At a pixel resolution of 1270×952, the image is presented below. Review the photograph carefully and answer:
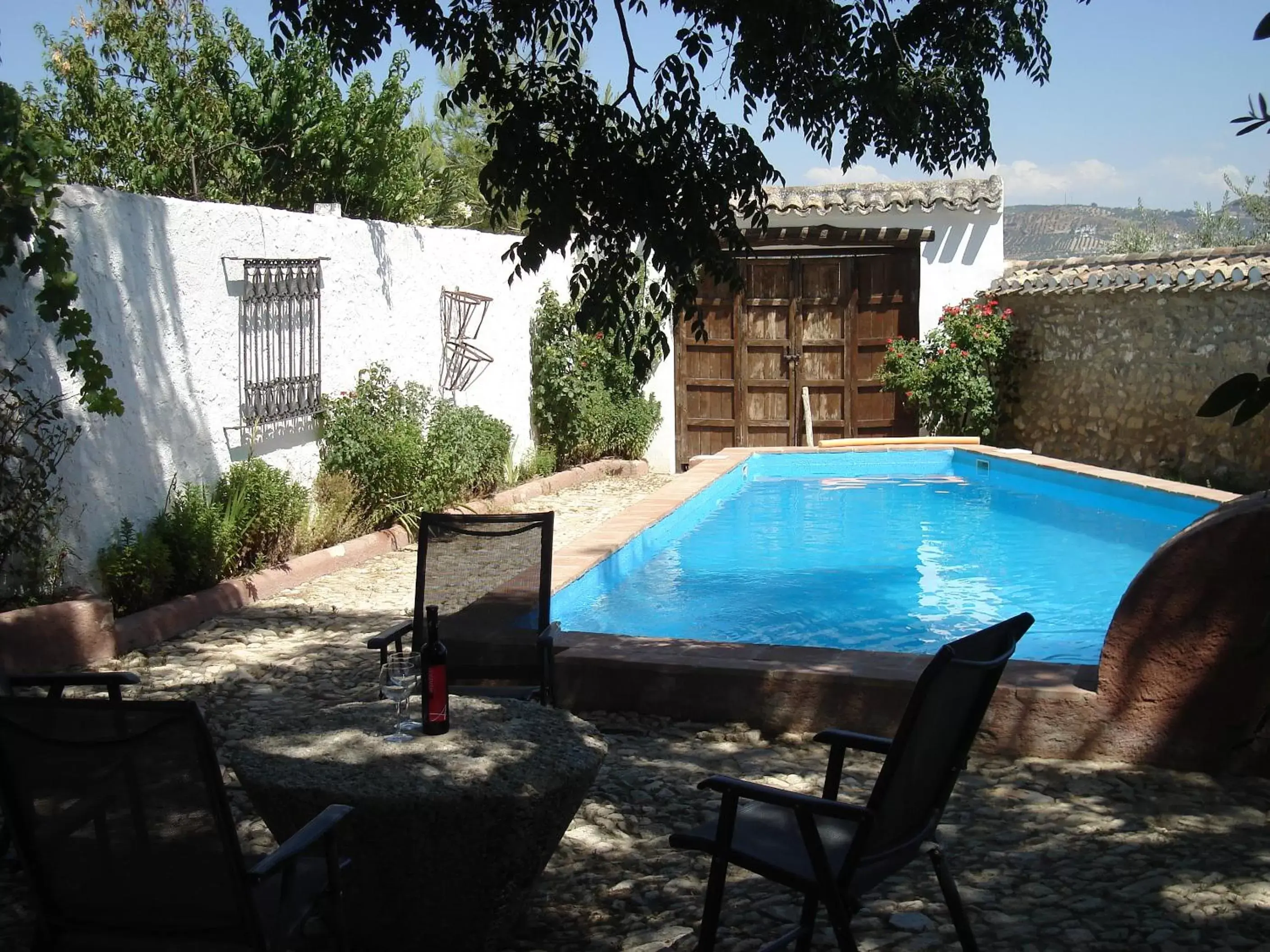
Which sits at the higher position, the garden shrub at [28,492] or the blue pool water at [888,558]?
the garden shrub at [28,492]

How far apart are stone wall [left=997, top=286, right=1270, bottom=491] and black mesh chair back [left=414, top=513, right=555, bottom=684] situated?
660 cm

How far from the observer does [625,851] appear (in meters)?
3.54

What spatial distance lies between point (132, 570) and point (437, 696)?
150 inches

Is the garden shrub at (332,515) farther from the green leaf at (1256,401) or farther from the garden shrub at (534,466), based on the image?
the green leaf at (1256,401)

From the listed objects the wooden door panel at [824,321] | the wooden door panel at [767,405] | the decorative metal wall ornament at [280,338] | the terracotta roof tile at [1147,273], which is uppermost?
the terracotta roof tile at [1147,273]

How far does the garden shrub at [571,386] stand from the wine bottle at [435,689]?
9282 mm

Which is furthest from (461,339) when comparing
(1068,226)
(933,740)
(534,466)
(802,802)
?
(1068,226)

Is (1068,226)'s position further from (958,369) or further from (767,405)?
(958,369)

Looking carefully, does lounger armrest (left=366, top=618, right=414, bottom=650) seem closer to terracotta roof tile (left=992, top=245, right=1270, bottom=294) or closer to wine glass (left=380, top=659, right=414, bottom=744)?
wine glass (left=380, top=659, right=414, bottom=744)

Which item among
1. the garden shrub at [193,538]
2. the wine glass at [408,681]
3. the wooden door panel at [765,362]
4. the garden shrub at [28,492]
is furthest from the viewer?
the wooden door panel at [765,362]

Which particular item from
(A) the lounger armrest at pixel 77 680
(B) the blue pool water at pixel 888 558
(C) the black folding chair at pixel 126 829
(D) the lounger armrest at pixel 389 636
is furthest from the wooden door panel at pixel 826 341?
(C) the black folding chair at pixel 126 829

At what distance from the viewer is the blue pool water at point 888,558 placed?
7.30 meters

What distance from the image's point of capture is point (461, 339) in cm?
1088

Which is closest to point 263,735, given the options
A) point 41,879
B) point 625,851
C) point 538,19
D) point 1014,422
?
point 41,879
